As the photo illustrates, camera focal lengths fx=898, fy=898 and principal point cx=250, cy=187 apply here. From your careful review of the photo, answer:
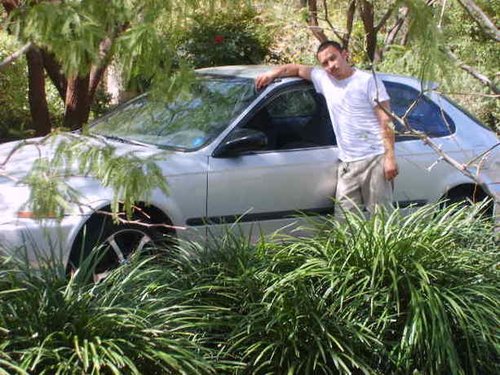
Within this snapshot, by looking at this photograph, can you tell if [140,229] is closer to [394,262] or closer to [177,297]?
[177,297]

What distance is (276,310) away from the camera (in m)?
4.75

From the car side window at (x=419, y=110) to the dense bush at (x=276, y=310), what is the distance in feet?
7.64

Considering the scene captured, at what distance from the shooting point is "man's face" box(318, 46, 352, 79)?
21.7 ft

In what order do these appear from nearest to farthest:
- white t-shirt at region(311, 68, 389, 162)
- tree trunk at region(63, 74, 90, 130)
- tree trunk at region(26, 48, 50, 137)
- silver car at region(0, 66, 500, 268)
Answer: silver car at region(0, 66, 500, 268) → white t-shirt at region(311, 68, 389, 162) → tree trunk at region(63, 74, 90, 130) → tree trunk at region(26, 48, 50, 137)

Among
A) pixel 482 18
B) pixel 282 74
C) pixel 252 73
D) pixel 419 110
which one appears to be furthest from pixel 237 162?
pixel 482 18

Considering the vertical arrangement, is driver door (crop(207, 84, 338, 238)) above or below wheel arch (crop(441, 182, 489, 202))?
above

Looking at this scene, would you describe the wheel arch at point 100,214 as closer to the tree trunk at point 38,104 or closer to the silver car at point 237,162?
the silver car at point 237,162

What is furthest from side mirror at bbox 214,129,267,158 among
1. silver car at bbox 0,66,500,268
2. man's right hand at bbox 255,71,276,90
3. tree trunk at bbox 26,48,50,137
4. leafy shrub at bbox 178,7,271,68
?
leafy shrub at bbox 178,7,271,68

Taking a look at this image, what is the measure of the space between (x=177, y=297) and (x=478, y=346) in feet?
5.32

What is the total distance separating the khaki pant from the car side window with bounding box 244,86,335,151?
0.47 m

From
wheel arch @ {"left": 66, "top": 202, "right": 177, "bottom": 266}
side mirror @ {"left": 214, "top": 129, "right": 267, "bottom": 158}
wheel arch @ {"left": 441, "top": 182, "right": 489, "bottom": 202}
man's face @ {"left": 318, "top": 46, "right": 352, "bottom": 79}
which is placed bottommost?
wheel arch @ {"left": 441, "top": 182, "right": 489, "bottom": 202}

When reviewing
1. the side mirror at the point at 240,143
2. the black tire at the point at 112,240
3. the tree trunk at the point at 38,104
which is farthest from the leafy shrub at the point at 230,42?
the black tire at the point at 112,240

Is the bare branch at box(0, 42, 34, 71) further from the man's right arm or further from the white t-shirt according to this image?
the man's right arm

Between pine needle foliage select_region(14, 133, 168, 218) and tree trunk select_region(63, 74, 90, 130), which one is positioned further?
tree trunk select_region(63, 74, 90, 130)
